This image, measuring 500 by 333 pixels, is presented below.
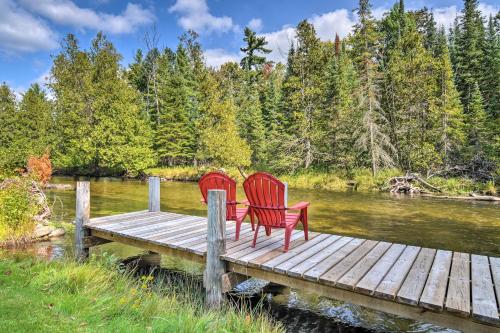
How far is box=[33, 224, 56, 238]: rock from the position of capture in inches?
265

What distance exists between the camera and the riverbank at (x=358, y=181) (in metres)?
15.7

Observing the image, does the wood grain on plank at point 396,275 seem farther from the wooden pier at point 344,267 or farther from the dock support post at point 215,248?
the dock support post at point 215,248

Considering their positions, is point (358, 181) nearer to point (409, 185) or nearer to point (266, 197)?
point (409, 185)

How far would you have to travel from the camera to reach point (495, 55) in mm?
24047

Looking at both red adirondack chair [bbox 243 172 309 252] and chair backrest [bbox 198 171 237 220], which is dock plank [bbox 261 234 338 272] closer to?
red adirondack chair [bbox 243 172 309 252]

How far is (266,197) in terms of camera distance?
13.0 feet

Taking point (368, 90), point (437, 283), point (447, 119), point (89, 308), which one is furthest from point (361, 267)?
point (447, 119)

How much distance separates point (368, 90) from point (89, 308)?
20.1 meters

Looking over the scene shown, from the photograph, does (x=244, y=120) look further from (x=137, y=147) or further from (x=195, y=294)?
(x=195, y=294)

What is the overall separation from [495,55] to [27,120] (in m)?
36.3

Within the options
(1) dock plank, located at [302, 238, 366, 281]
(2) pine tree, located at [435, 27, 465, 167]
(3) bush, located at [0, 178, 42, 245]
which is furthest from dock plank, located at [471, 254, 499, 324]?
(2) pine tree, located at [435, 27, 465, 167]

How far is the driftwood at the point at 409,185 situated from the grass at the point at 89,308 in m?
15.0

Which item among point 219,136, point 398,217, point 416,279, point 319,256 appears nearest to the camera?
point 416,279

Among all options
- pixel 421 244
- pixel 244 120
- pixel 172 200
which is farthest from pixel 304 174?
pixel 421 244
